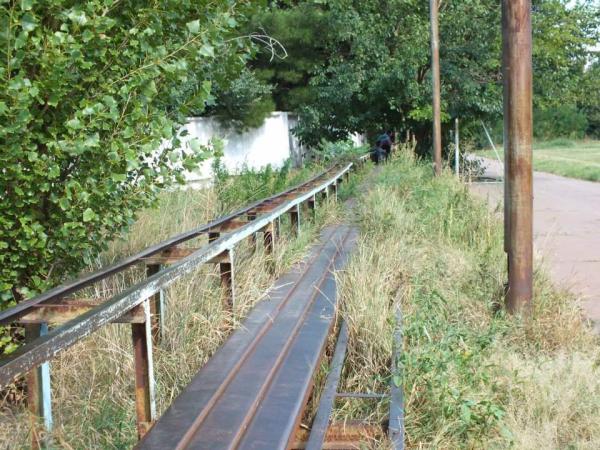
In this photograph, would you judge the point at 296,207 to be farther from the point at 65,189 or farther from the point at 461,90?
the point at 461,90

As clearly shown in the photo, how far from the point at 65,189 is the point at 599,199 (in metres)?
18.7

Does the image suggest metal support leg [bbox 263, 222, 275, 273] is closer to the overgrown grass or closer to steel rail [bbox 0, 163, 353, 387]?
the overgrown grass

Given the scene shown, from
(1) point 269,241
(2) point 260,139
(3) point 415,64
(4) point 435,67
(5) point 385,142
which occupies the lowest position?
(1) point 269,241

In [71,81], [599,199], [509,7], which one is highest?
[509,7]

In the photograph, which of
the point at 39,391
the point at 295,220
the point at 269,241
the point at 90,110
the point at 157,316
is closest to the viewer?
the point at 39,391

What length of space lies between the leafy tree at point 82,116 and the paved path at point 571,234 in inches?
169

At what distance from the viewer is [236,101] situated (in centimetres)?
2477

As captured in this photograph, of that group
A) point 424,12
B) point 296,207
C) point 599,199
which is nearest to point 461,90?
point 424,12

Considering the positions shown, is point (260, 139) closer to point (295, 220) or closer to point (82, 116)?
point (295, 220)

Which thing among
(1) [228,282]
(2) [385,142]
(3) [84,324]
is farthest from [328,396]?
(2) [385,142]

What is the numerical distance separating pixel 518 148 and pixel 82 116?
3599 millimetres

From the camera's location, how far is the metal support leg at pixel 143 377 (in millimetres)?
3572

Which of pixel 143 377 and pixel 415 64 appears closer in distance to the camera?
pixel 143 377

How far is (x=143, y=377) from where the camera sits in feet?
11.8
